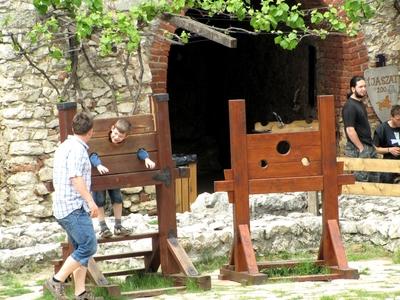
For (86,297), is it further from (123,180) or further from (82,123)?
(82,123)

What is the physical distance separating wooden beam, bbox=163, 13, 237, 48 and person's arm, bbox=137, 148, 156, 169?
12.3ft

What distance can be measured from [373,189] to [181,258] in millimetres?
3979

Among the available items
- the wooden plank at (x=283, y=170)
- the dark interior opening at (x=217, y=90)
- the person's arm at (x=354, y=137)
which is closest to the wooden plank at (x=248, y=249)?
the wooden plank at (x=283, y=170)

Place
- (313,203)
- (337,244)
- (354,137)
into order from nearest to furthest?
(337,244)
(313,203)
(354,137)

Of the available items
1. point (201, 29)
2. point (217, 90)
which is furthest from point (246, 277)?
point (217, 90)

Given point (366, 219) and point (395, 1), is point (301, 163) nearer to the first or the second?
point (366, 219)

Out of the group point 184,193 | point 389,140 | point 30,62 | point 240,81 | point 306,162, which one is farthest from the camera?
point 240,81

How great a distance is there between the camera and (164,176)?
32.2ft

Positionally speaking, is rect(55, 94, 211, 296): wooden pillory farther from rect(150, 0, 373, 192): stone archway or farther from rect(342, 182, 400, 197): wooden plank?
rect(150, 0, 373, 192): stone archway

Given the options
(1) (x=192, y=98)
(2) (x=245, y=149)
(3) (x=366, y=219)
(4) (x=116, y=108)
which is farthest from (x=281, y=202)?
(1) (x=192, y=98)

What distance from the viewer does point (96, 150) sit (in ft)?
31.8

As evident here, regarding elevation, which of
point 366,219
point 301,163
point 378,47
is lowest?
point 366,219

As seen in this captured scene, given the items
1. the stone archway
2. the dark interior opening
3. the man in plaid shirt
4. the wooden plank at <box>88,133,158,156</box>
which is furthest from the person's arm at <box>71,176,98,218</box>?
the dark interior opening

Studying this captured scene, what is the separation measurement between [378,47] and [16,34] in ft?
16.5
